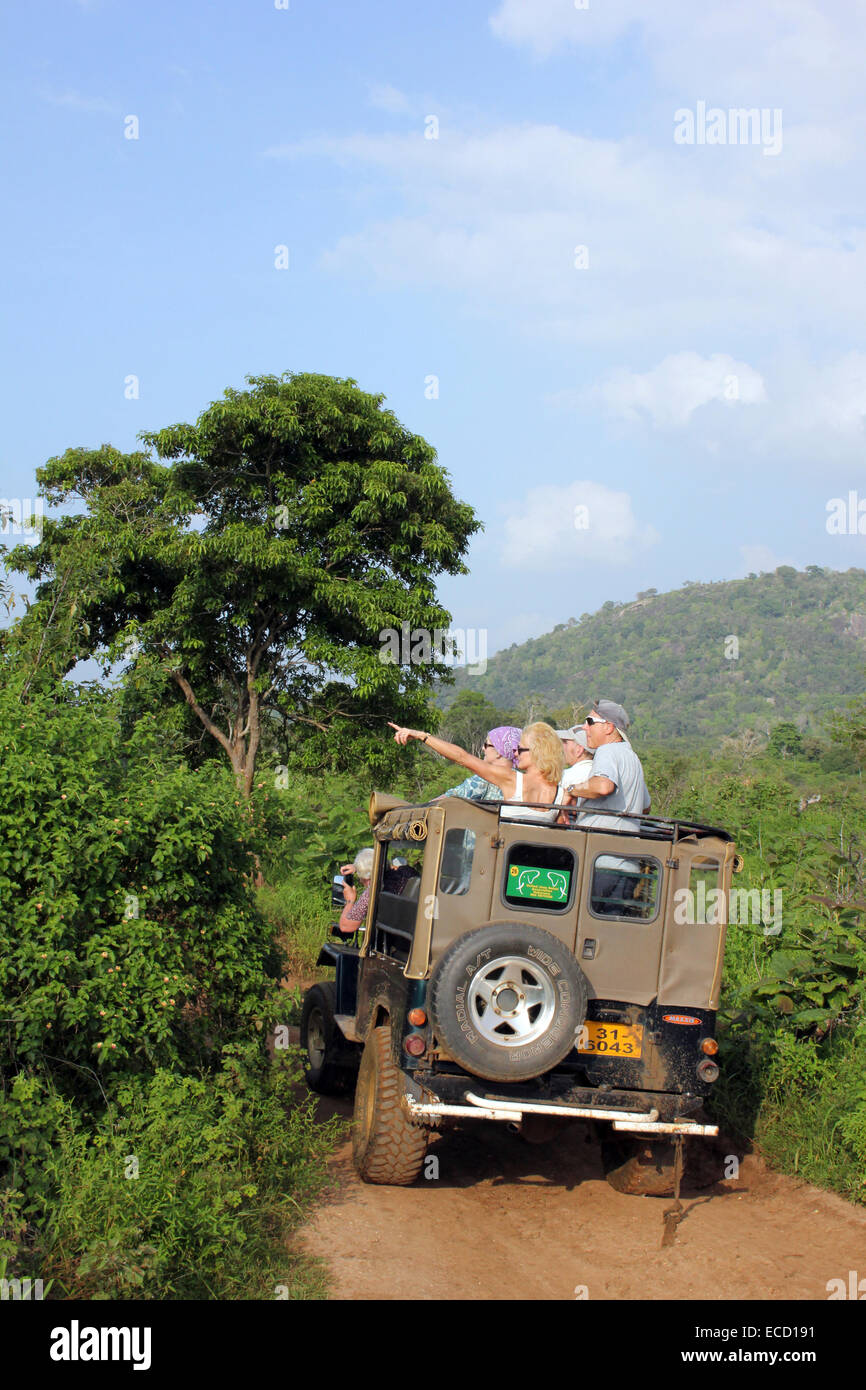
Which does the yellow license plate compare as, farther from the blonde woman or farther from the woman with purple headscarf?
the woman with purple headscarf

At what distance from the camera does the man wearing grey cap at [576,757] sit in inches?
247

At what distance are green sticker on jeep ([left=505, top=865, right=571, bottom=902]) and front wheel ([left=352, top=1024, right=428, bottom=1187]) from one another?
1.05 m

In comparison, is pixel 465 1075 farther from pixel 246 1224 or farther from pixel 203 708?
pixel 203 708

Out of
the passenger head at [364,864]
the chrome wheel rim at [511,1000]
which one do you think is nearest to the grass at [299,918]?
the passenger head at [364,864]

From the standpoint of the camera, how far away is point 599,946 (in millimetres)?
5340

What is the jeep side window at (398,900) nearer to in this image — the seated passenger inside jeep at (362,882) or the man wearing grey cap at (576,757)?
the seated passenger inside jeep at (362,882)

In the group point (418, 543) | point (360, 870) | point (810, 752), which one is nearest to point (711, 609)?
point (810, 752)

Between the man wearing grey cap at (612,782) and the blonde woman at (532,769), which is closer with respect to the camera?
the man wearing grey cap at (612,782)

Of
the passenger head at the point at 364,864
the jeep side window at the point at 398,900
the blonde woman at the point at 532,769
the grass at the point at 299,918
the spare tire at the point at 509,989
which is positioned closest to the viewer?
the spare tire at the point at 509,989

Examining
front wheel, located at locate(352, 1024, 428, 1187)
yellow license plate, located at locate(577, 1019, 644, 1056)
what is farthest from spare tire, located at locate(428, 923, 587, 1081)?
front wheel, located at locate(352, 1024, 428, 1187)

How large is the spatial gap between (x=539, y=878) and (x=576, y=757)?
4.31ft

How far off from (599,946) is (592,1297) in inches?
58.5

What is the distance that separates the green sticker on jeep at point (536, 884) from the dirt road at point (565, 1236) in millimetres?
1550
